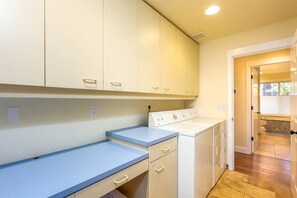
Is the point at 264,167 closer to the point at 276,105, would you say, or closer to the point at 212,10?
the point at 212,10

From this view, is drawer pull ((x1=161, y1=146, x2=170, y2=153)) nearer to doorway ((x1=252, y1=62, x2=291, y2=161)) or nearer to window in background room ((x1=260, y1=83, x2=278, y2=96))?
doorway ((x1=252, y1=62, x2=291, y2=161))

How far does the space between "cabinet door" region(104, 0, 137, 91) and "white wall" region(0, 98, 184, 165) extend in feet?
1.33

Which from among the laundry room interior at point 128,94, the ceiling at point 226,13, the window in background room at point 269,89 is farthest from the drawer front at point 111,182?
the window in background room at point 269,89

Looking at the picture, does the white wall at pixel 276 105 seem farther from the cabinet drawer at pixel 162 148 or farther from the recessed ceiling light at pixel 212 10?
the cabinet drawer at pixel 162 148

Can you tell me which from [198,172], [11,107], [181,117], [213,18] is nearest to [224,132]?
[181,117]

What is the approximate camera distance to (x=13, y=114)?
1.07m

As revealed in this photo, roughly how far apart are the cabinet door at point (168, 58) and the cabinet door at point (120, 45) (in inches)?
20.6

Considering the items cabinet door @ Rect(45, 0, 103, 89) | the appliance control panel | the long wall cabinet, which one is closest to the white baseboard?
the appliance control panel

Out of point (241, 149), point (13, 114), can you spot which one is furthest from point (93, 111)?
point (241, 149)

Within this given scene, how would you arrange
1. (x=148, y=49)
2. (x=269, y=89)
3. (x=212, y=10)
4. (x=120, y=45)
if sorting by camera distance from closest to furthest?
(x=120, y=45), (x=148, y=49), (x=212, y=10), (x=269, y=89)

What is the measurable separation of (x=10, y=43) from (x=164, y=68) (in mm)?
1539

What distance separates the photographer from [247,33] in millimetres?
2406

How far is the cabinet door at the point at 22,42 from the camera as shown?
0.81 meters

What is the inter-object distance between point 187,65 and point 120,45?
4.90 feet
